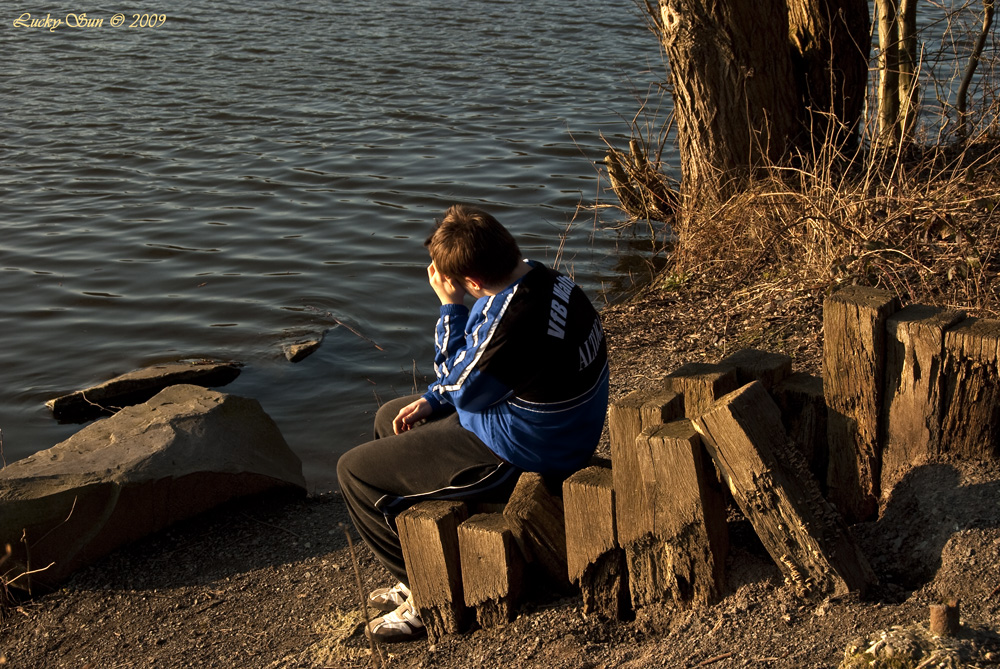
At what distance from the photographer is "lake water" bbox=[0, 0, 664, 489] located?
23.9 ft

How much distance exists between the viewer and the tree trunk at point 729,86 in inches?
265

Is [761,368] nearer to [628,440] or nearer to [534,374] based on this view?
[628,440]

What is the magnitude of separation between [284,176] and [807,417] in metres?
8.31

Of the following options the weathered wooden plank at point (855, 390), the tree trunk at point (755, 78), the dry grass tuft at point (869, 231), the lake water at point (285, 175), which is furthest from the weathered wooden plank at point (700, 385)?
the tree trunk at point (755, 78)

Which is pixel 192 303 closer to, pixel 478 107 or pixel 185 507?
pixel 185 507

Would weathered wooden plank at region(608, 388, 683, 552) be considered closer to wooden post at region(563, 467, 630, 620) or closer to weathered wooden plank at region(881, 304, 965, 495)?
wooden post at region(563, 467, 630, 620)

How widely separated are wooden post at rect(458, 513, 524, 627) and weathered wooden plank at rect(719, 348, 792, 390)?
0.93 metres

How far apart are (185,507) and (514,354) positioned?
2.33 meters

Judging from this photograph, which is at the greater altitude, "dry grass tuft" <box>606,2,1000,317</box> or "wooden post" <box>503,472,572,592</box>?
"dry grass tuft" <box>606,2,1000,317</box>

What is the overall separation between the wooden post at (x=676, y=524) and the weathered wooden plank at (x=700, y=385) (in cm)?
30

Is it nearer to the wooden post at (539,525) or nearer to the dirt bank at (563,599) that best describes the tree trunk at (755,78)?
the dirt bank at (563,599)

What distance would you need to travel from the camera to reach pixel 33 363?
7.17 m

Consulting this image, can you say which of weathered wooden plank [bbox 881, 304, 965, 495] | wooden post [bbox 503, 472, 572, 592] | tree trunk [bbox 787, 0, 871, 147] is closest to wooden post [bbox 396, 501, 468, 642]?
wooden post [bbox 503, 472, 572, 592]

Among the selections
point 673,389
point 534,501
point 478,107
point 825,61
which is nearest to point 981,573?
point 673,389
